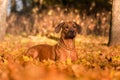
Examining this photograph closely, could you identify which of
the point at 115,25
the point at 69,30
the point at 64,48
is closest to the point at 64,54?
the point at 64,48

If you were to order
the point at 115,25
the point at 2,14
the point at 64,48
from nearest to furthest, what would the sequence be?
the point at 64,48 → the point at 115,25 → the point at 2,14

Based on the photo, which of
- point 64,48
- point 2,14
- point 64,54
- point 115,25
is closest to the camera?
point 64,54

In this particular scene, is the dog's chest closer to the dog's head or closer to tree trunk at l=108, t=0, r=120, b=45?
the dog's head

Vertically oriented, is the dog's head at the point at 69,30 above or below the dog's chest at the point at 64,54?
above

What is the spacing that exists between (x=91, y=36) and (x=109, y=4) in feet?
8.63

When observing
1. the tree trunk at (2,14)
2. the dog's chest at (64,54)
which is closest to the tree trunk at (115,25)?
the tree trunk at (2,14)

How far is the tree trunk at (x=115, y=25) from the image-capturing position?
609 inches

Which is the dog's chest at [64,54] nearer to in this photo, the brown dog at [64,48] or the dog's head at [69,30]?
the brown dog at [64,48]

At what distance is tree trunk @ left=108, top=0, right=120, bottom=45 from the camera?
609 inches

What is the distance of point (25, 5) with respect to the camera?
2920cm

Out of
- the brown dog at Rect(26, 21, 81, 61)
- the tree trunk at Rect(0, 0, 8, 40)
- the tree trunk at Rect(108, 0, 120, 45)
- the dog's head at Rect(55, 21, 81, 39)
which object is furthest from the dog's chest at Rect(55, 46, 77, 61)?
the tree trunk at Rect(0, 0, 8, 40)

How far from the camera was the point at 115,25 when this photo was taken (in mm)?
15711

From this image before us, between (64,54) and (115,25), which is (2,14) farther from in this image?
(64,54)

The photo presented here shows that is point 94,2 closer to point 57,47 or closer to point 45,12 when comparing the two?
point 45,12
